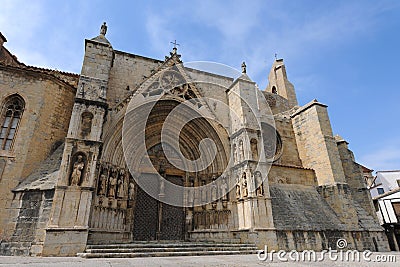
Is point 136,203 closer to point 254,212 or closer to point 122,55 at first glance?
point 254,212

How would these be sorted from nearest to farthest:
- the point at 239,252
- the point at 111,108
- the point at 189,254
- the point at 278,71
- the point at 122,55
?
the point at 189,254
the point at 239,252
the point at 111,108
the point at 122,55
the point at 278,71

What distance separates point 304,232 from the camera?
8.59 metres

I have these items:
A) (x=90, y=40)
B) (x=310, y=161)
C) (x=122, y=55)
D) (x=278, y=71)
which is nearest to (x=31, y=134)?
(x=90, y=40)

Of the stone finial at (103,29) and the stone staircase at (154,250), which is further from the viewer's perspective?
the stone finial at (103,29)

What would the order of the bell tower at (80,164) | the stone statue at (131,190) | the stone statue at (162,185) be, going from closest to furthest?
the bell tower at (80,164)
the stone statue at (131,190)
the stone statue at (162,185)

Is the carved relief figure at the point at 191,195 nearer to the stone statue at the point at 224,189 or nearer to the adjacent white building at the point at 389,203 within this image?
the stone statue at the point at 224,189

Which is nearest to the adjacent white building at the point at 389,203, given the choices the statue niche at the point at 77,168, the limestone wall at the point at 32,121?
the statue niche at the point at 77,168

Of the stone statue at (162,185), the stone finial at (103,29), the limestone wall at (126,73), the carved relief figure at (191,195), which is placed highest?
the stone finial at (103,29)

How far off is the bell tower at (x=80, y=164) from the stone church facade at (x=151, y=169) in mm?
29

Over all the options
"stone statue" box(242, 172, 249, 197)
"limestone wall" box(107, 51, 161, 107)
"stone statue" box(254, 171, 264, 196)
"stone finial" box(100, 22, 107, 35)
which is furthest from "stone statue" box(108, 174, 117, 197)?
"stone finial" box(100, 22, 107, 35)

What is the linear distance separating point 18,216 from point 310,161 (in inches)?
463

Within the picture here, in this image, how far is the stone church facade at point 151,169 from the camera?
6988 millimetres

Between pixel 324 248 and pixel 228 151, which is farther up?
pixel 228 151

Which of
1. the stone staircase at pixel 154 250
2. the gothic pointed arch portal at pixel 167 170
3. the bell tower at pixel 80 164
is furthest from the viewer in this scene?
the gothic pointed arch portal at pixel 167 170
